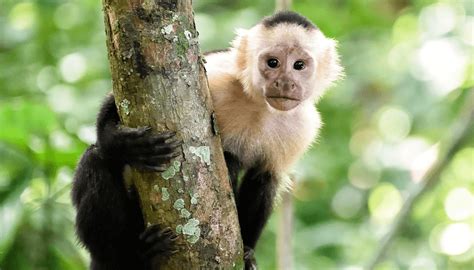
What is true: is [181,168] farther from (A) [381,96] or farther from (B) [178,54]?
(A) [381,96]

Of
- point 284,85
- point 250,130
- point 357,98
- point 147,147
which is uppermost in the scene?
point 357,98

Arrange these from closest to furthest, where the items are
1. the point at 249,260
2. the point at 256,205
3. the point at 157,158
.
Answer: the point at 157,158
the point at 249,260
the point at 256,205

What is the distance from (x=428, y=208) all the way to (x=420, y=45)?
1.19 metres

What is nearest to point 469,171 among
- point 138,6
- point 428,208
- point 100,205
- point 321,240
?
point 428,208

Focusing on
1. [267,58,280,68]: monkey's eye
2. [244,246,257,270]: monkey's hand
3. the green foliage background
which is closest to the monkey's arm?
[244,246,257,270]: monkey's hand

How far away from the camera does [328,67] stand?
392 centimetres

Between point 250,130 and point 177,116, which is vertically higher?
point 250,130

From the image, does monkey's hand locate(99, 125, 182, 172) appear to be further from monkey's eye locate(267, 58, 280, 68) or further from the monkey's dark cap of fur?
the monkey's dark cap of fur

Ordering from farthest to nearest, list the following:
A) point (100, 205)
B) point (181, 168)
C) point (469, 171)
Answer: point (469, 171) < point (100, 205) < point (181, 168)

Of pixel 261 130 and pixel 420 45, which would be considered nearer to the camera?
pixel 261 130

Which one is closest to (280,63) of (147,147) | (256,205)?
(256,205)

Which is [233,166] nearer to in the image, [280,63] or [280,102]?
→ [280,102]

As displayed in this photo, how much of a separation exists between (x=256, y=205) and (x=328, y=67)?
0.81m

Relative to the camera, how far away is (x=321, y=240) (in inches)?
195
